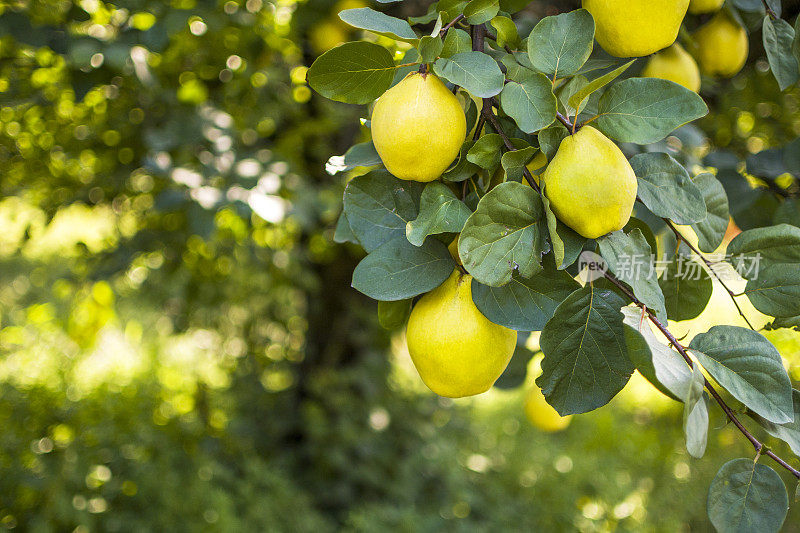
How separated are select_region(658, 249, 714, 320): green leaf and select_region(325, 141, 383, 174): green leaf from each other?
27 centimetres

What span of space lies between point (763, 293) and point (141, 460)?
1.59 metres

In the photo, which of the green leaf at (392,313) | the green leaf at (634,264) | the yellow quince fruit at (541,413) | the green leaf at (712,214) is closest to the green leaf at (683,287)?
the green leaf at (712,214)

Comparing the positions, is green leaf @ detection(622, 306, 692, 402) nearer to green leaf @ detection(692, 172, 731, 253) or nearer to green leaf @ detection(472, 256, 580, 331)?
green leaf @ detection(472, 256, 580, 331)

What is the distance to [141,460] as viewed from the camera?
62.2 inches

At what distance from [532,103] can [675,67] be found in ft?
0.89

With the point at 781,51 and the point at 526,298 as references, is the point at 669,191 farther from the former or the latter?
the point at 781,51

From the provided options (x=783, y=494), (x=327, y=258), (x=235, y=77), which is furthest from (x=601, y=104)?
(x=327, y=258)

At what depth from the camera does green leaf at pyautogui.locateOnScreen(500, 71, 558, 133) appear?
36 cm

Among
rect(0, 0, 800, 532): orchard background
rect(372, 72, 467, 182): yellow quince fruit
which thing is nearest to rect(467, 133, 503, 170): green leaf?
rect(372, 72, 467, 182): yellow quince fruit

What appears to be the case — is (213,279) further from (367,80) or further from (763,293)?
(763,293)

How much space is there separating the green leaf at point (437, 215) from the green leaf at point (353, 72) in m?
0.08

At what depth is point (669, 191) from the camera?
41 centimetres

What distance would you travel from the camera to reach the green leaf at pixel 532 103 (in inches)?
14.2

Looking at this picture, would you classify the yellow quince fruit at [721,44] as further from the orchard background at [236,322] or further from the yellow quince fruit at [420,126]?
the yellow quince fruit at [420,126]
